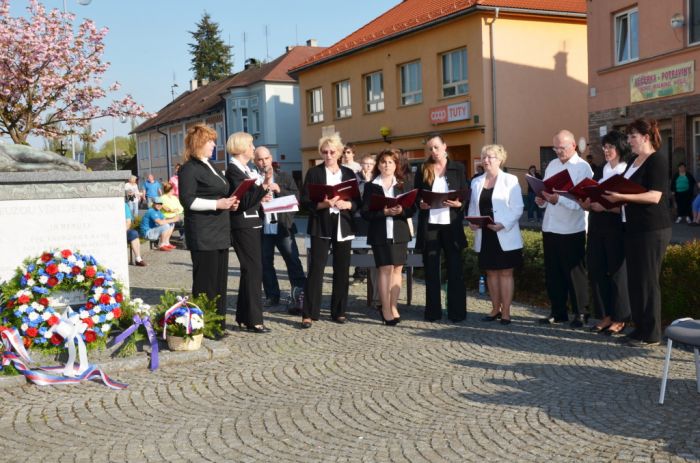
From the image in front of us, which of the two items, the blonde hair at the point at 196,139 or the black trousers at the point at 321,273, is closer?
A: the blonde hair at the point at 196,139

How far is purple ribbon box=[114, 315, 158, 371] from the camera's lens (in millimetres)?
6660

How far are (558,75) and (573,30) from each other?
1.84 metres

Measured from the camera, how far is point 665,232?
22.5ft

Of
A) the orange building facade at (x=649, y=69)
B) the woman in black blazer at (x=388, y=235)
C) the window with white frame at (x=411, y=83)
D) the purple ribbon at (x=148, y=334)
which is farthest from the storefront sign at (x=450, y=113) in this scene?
the purple ribbon at (x=148, y=334)

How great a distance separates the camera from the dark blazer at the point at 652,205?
22.4ft

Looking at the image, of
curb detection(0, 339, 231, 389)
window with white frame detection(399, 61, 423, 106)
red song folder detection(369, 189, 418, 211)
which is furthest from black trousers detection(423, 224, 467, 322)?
window with white frame detection(399, 61, 423, 106)

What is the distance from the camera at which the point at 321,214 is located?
27.8 ft

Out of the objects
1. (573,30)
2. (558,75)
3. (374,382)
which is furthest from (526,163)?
(374,382)

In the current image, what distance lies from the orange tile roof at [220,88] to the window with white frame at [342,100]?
323 inches

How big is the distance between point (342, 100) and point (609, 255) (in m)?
29.6

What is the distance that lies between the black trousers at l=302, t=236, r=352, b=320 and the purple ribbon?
2.03 m

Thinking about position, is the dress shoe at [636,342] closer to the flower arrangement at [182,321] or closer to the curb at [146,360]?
the curb at [146,360]

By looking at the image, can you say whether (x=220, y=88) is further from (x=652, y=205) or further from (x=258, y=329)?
(x=652, y=205)

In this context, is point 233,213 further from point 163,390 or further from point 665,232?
point 665,232
